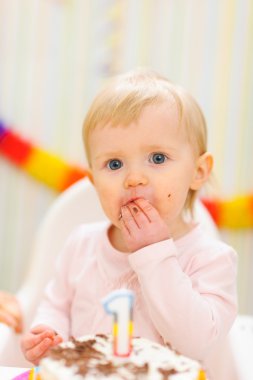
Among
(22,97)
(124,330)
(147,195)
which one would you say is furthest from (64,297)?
(22,97)

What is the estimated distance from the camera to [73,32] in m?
1.42

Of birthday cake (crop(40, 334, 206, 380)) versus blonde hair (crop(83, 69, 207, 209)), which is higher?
blonde hair (crop(83, 69, 207, 209))

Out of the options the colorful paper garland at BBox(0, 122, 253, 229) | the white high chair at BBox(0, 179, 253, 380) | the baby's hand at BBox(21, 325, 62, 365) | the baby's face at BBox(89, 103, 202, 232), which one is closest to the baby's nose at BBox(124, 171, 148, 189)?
the baby's face at BBox(89, 103, 202, 232)

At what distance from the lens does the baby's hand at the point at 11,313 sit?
3.41 ft

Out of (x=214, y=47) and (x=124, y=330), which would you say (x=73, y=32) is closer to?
(x=214, y=47)

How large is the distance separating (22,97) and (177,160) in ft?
2.43

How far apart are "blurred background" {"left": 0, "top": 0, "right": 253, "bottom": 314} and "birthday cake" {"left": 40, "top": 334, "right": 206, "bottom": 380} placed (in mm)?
880

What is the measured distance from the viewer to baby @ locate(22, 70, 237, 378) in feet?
2.46

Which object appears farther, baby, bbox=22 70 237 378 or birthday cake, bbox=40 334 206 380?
baby, bbox=22 70 237 378

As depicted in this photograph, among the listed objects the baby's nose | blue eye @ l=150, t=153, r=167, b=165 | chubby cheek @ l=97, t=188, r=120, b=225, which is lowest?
chubby cheek @ l=97, t=188, r=120, b=225

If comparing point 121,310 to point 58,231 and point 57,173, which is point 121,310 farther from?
point 57,173

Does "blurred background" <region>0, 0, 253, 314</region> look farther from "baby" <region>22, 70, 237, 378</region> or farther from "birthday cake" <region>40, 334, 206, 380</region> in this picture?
"birthday cake" <region>40, 334, 206, 380</region>

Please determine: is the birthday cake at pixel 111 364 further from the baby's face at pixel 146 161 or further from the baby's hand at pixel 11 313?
the baby's hand at pixel 11 313

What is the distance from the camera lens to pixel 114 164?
837 mm
